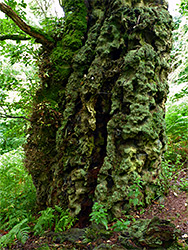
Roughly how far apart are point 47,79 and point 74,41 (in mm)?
920

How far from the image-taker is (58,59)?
12.1ft

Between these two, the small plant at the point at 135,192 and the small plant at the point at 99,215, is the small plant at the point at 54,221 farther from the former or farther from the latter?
the small plant at the point at 135,192

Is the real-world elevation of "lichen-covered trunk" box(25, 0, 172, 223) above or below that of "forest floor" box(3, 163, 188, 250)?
above

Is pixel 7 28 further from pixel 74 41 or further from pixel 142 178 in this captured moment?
pixel 142 178

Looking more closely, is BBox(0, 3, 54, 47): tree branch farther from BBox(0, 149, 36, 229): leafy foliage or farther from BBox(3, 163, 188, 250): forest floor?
BBox(3, 163, 188, 250): forest floor

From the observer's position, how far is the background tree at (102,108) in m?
2.76

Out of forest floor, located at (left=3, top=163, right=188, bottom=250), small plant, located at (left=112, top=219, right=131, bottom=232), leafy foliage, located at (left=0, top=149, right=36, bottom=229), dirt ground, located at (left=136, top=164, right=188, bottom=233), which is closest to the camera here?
forest floor, located at (left=3, top=163, right=188, bottom=250)

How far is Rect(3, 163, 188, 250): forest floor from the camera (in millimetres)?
2162

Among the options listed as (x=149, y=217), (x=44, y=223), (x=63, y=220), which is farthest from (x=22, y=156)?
(x=149, y=217)

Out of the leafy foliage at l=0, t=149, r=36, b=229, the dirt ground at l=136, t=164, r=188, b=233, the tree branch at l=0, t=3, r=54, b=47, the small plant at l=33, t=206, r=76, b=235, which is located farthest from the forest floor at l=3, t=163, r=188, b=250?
the tree branch at l=0, t=3, r=54, b=47

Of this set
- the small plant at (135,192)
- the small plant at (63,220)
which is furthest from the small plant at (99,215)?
the small plant at (63,220)

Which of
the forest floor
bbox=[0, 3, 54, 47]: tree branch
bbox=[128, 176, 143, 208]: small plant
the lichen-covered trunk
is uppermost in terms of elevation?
bbox=[0, 3, 54, 47]: tree branch

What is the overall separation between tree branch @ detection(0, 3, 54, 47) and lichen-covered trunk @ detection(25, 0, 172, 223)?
1.00 feet

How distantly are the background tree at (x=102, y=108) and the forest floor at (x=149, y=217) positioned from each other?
0.19m
